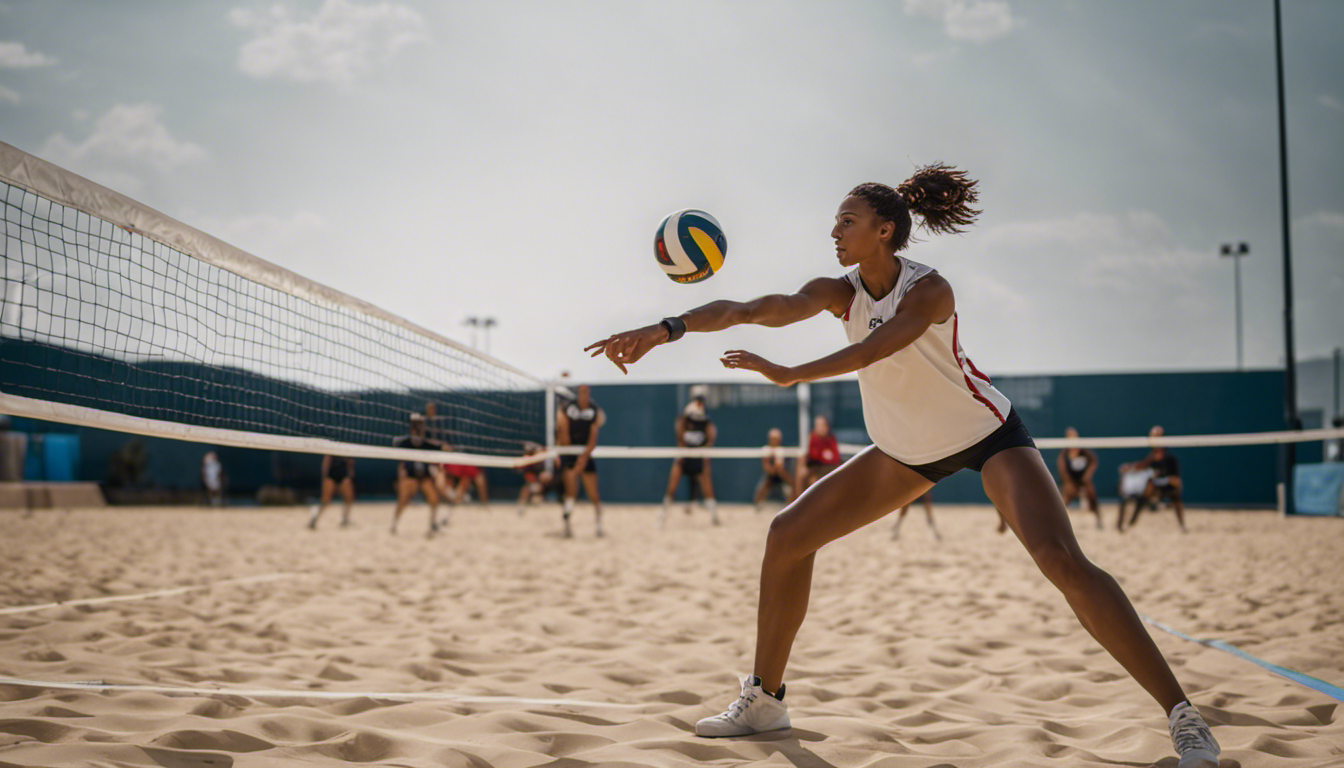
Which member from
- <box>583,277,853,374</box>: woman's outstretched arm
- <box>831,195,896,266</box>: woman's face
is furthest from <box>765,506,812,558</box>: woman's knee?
<box>831,195,896,266</box>: woman's face

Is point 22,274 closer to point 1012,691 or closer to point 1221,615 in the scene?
point 1012,691

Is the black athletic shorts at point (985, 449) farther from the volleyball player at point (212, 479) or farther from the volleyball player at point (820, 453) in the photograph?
the volleyball player at point (212, 479)

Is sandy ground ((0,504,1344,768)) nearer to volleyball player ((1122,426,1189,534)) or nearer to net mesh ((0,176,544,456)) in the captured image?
net mesh ((0,176,544,456))

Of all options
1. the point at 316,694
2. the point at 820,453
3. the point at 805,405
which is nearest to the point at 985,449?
the point at 316,694

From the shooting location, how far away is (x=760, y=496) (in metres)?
15.2

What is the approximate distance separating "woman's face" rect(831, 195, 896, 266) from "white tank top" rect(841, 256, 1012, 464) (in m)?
0.12

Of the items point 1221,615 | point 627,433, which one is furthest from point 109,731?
point 627,433

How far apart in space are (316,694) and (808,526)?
5.97ft

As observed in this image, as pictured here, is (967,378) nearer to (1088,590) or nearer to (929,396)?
(929,396)

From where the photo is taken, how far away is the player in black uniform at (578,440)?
10.4 m

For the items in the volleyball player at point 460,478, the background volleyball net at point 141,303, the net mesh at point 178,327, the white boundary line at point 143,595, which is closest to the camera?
the background volleyball net at point 141,303

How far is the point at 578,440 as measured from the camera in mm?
10945

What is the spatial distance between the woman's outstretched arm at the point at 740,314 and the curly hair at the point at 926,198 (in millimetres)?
254

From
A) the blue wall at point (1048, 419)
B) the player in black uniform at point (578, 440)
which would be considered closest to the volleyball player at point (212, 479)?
the blue wall at point (1048, 419)
